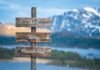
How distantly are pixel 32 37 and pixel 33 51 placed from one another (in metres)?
0.21

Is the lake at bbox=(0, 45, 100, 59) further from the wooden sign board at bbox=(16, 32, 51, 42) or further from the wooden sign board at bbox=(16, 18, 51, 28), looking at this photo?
the wooden sign board at bbox=(16, 18, 51, 28)

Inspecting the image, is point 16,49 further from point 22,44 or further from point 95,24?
point 95,24

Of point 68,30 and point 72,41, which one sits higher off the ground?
point 68,30

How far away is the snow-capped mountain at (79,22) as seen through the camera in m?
6.81

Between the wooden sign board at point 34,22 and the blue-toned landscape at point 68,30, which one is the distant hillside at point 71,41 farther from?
the wooden sign board at point 34,22

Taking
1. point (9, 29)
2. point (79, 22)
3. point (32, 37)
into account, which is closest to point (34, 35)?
A: point (32, 37)

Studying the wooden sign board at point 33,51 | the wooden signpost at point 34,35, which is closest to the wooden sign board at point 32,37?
the wooden signpost at point 34,35

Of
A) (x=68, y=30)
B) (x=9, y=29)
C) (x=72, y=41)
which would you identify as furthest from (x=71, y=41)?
(x=9, y=29)

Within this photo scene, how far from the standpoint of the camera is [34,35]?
→ 267 inches

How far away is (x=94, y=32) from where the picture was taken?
269 inches

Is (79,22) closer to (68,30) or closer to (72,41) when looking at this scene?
(68,30)

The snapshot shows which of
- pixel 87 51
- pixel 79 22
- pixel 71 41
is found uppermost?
pixel 79 22

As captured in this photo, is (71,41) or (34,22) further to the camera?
(71,41)

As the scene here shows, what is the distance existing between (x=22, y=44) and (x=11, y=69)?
42cm
